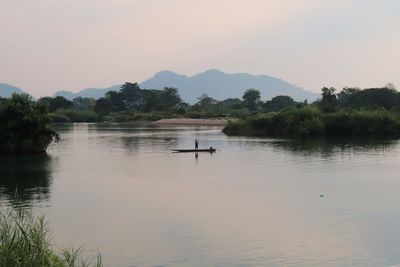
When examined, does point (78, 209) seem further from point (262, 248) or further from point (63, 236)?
point (262, 248)

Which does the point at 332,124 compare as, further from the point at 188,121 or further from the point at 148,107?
the point at 148,107

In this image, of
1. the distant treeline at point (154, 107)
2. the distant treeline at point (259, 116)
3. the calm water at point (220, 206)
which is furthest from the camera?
the distant treeline at point (154, 107)

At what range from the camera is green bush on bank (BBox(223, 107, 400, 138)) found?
81.1 meters

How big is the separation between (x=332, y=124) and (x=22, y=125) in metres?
50.2

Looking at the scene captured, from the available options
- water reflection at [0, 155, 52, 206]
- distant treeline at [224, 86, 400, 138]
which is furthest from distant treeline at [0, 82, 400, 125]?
water reflection at [0, 155, 52, 206]

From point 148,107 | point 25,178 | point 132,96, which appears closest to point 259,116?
point 25,178

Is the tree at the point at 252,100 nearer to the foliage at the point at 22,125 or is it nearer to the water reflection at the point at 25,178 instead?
the foliage at the point at 22,125

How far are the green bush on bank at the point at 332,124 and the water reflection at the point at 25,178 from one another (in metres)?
44.2

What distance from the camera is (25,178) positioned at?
36438mm

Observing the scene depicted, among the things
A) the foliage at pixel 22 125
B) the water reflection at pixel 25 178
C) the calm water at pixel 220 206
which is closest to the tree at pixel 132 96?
the foliage at pixel 22 125

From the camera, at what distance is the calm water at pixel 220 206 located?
18.6m

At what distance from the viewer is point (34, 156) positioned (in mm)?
52156

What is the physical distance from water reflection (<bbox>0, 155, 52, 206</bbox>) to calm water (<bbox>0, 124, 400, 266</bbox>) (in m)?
0.08

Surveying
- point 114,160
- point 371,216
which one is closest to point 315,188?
point 371,216
